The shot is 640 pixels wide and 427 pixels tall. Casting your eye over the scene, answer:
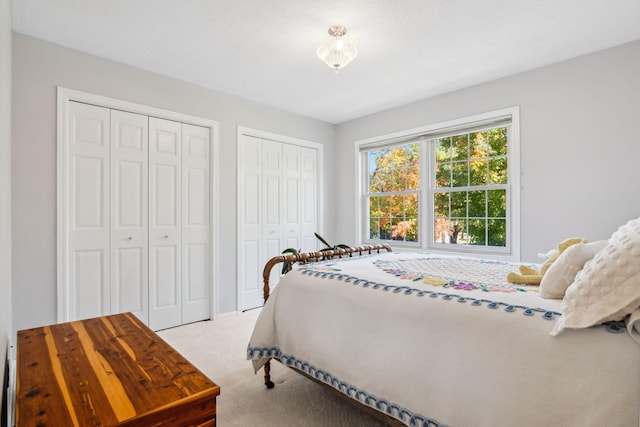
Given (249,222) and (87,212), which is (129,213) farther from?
(249,222)

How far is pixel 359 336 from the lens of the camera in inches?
61.4

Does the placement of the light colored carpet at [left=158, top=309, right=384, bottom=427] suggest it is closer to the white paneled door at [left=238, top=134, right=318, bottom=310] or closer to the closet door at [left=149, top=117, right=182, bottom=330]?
the closet door at [left=149, top=117, right=182, bottom=330]

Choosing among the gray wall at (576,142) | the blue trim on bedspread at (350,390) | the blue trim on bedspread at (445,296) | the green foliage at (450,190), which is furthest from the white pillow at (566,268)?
the green foliage at (450,190)


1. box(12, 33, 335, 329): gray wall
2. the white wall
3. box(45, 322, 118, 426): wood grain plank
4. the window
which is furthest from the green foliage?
the white wall

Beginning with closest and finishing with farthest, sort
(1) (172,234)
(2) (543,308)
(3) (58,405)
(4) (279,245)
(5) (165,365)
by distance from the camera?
1. (3) (58,405)
2. (5) (165,365)
3. (2) (543,308)
4. (1) (172,234)
5. (4) (279,245)

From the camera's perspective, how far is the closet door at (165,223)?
319 centimetres

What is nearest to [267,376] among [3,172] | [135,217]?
[3,172]

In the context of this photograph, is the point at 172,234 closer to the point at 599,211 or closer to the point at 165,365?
the point at 165,365

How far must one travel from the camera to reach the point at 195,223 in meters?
3.48

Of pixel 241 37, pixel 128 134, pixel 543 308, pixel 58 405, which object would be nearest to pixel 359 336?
pixel 543 308

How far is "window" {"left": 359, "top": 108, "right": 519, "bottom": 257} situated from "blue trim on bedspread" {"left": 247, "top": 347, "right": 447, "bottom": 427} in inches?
96.0

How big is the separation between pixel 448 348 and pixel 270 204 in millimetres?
3160

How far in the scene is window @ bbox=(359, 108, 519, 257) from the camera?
335 centimetres

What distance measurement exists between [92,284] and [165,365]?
227 cm
